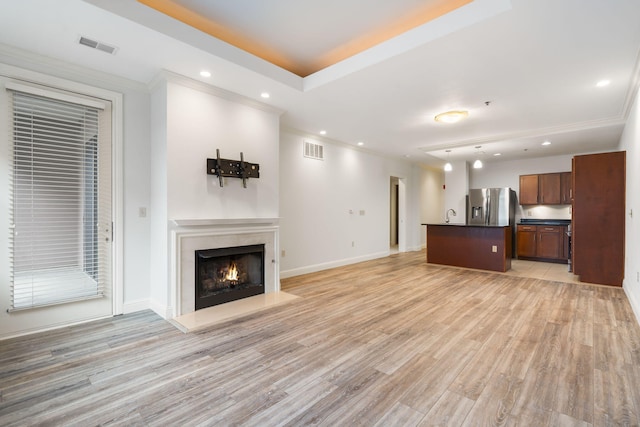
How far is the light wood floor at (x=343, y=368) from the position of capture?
1796 millimetres

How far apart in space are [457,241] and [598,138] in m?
3.22

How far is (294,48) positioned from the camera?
346cm

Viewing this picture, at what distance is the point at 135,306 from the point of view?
355 cm

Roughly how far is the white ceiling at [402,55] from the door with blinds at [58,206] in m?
0.53

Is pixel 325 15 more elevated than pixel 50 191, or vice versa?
pixel 325 15

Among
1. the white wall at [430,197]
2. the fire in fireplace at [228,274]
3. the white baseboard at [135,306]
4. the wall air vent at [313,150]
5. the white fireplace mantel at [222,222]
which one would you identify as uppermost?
the wall air vent at [313,150]

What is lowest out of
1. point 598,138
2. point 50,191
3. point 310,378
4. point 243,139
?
point 310,378

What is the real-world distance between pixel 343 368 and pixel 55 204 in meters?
3.26

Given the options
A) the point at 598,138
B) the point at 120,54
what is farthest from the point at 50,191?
the point at 598,138

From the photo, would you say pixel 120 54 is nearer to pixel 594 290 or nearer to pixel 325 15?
pixel 325 15

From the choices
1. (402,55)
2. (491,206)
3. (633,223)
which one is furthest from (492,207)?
(402,55)

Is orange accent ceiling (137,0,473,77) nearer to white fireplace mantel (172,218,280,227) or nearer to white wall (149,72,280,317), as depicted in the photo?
white wall (149,72,280,317)

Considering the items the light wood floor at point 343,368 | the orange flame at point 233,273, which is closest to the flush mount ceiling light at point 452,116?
the light wood floor at point 343,368

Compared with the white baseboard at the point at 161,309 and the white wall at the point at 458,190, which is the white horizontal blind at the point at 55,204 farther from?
the white wall at the point at 458,190
